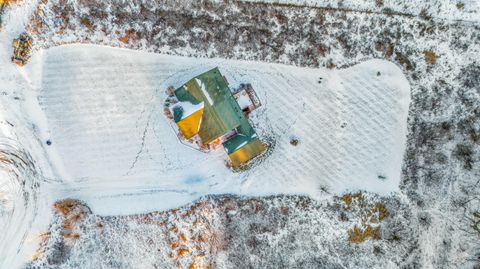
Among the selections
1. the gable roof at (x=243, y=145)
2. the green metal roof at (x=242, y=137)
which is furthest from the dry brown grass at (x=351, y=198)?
the green metal roof at (x=242, y=137)

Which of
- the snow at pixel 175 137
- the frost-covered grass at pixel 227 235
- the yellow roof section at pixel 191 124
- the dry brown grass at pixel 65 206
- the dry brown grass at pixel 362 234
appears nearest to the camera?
the yellow roof section at pixel 191 124

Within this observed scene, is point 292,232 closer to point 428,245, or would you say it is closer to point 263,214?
point 263,214

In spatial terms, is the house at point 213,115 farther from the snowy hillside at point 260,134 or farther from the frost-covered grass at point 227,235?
the frost-covered grass at point 227,235

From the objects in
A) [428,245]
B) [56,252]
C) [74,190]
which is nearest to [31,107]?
[74,190]

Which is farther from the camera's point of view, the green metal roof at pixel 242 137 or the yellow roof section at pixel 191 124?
the green metal roof at pixel 242 137

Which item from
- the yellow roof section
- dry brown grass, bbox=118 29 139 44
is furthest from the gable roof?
dry brown grass, bbox=118 29 139 44

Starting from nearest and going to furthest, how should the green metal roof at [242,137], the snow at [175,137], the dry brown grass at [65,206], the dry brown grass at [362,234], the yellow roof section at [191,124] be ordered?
the yellow roof section at [191,124] < the green metal roof at [242,137] < the snow at [175,137] < the dry brown grass at [65,206] < the dry brown grass at [362,234]

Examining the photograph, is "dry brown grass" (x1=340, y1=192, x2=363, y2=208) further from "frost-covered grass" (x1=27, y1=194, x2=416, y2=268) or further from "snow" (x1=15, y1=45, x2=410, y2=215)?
"snow" (x1=15, y1=45, x2=410, y2=215)
